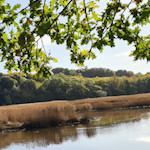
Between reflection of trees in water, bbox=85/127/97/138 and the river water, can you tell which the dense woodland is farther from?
the river water

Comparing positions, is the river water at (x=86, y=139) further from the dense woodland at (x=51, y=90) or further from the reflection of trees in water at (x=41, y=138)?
the dense woodland at (x=51, y=90)

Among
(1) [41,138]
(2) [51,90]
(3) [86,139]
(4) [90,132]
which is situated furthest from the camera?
(2) [51,90]

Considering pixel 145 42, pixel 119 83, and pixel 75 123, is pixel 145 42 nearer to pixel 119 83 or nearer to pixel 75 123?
pixel 75 123

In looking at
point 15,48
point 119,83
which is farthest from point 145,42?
point 119,83

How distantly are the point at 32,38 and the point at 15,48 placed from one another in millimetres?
563

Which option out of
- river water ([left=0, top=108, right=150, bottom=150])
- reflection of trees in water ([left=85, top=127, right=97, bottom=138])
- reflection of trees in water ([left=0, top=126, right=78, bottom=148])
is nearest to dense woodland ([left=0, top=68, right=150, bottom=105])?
reflection of trees in water ([left=0, top=126, right=78, bottom=148])

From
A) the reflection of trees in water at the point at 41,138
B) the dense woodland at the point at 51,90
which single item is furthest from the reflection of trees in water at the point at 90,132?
the dense woodland at the point at 51,90

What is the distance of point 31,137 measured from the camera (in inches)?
438

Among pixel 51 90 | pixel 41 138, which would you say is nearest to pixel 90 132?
pixel 41 138

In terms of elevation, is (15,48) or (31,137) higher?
(15,48)

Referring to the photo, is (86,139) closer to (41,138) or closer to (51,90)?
(41,138)

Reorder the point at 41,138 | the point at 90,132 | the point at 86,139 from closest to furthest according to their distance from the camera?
the point at 86,139, the point at 41,138, the point at 90,132

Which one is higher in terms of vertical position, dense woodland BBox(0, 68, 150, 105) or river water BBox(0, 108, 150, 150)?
dense woodland BBox(0, 68, 150, 105)

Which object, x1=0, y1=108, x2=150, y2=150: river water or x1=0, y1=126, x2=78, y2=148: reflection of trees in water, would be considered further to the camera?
x1=0, y1=126, x2=78, y2=148: reflection of trees in water
